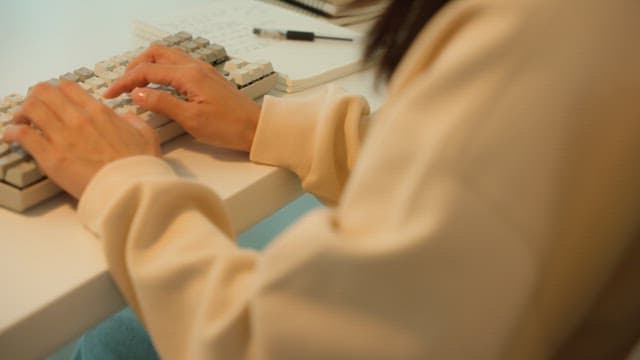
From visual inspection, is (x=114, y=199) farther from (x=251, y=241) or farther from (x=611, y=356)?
(x=251, y=241)

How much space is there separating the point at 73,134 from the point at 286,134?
180 mm

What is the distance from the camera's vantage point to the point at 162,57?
0.71 m

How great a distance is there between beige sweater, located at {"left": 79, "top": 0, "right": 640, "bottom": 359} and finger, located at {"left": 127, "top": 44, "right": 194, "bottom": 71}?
0.29m

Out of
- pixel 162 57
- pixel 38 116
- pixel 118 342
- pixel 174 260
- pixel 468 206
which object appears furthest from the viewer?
pixel 118 342

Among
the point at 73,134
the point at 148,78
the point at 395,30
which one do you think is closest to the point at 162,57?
the point at 148,78

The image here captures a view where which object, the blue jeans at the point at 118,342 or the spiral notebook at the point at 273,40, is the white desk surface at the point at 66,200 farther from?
the blue jeans at the point at 118,342

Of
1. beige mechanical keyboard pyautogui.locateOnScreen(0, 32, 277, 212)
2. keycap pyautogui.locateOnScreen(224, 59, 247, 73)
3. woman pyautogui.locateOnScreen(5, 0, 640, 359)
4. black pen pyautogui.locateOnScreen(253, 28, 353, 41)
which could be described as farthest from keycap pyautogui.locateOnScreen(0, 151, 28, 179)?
black pen pyautogui.locateOnScreen(253, 28, 353, 41)

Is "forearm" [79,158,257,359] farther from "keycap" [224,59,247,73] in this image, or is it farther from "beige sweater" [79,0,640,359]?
"keycap" [224,59,247,73]

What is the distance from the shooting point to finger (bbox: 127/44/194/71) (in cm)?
70

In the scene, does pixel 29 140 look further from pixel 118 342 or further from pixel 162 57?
pixel 118 342

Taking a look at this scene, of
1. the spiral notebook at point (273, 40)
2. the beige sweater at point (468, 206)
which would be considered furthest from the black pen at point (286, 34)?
the beige sweater at point (468, 206)

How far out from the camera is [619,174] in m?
0.45

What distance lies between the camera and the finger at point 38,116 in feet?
1.94

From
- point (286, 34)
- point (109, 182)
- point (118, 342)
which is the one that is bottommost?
point (118, 342)
